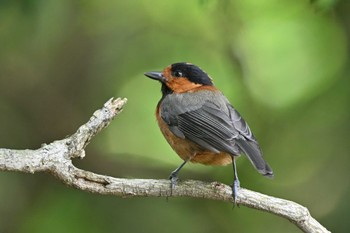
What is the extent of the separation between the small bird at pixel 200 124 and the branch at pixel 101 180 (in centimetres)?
10

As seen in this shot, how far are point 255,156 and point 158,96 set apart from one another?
9.06 feet

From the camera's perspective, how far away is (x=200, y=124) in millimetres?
4992

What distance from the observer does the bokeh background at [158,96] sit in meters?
6.55

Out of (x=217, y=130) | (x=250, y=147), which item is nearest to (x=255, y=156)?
(x=250, y=147)

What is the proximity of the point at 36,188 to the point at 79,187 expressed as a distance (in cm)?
274

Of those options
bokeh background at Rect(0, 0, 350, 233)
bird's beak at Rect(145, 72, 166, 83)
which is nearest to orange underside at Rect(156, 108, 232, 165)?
bird's beak at Rect(145, 72, 166, 83)

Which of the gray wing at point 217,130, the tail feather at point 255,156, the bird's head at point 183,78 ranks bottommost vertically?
the tail feather at point 255,156

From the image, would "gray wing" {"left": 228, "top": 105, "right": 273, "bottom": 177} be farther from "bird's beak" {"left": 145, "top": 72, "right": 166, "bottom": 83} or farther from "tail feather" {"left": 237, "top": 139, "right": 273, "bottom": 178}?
"bird's beak" {"left": 145, "top": 72, "right": 166, "bottom": 83}

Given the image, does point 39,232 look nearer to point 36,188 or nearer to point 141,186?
point 36,188

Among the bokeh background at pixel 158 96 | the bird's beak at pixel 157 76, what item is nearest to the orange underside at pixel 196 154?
the bird's beak at pixel 157 76

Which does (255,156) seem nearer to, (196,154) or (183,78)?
(196,154)

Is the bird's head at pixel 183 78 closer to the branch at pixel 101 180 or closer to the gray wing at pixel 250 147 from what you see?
the gray wing at pixel 250 147

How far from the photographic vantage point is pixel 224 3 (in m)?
6.31

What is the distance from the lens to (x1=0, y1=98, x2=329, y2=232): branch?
13.2 feet
